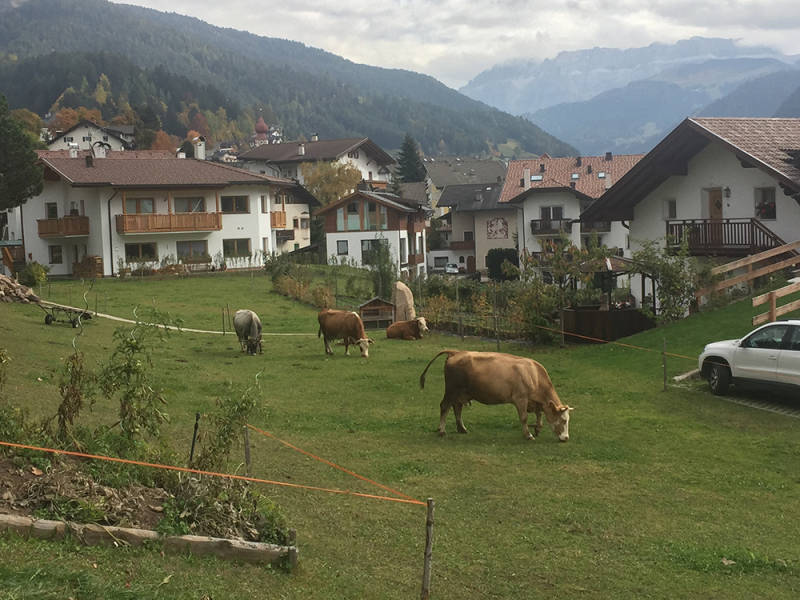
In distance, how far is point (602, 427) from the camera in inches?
628

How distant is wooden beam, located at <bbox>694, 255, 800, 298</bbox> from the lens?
2433cm

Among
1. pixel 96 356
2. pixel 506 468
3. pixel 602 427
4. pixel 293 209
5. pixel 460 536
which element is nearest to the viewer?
pixel 460 536

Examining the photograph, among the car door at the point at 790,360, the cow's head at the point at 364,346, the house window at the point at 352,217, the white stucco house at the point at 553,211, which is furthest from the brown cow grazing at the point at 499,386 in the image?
the white stucco house at the point at 553,211

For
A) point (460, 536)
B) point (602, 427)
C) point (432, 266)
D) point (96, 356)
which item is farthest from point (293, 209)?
point (460, 536)

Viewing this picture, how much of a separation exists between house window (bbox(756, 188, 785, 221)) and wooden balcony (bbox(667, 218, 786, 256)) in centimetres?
53

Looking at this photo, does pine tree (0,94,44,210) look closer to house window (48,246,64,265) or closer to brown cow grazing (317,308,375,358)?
house window (48,246,64,265)

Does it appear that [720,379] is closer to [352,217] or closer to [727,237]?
[727,237]

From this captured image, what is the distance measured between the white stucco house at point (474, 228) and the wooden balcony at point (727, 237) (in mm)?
49704

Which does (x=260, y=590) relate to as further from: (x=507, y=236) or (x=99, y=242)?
(x=507, y=236)

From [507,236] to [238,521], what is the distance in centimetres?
7824

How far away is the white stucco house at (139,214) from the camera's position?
2082 inches

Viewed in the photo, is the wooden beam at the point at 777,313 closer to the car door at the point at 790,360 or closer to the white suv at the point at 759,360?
the white suv at the point at 759,360

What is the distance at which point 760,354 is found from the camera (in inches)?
685

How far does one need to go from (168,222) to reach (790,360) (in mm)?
43718
